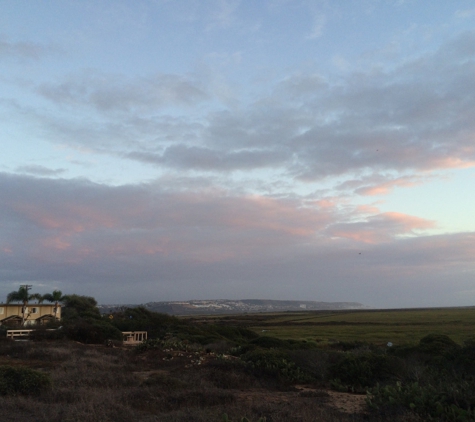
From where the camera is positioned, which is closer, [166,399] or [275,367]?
[166,399]

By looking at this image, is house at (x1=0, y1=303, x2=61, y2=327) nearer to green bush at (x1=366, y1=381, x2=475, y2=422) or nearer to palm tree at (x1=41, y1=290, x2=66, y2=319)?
palm tree at (x1=41, y1=290, x2=66, y2=319)

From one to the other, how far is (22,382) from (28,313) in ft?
153

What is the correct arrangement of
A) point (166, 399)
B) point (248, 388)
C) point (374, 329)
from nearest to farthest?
point (166, 399) → point (248, 388) → point (374, 329)

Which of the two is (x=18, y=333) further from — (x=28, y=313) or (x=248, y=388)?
(x=248, y=388)

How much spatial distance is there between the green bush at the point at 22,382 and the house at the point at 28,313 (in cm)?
3897

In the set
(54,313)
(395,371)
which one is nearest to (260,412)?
(395,371)

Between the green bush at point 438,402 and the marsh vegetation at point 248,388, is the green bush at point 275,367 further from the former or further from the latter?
the green bush at point 438,402

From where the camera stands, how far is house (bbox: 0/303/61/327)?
49.2 m

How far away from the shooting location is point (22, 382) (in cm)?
1145

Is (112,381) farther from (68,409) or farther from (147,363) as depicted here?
(147,363)

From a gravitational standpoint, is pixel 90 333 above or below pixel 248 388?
below

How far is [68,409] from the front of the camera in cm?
884

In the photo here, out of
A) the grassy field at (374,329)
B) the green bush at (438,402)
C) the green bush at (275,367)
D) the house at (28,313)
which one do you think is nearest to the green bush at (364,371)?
the green bush at (275,367)

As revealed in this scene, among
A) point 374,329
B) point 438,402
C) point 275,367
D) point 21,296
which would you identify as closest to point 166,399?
point 438,402
